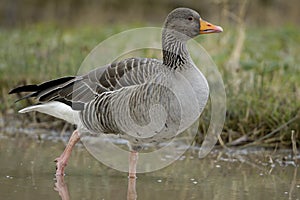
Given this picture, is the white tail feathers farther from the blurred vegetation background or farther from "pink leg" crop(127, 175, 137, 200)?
the blurred vegetation background

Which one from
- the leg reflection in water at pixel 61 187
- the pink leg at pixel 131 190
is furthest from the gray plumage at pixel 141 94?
the leg reflection in water at pixel 61 187

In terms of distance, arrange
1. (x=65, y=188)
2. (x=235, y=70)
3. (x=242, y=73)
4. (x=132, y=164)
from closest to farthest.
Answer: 1. (x=65, y=188)
2. (x=132, y=164)
3. (x=235, y=70)
4. (x=242, y=73)

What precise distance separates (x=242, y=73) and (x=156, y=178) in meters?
3.33

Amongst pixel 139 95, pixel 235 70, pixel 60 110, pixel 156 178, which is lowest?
pixel 156 178

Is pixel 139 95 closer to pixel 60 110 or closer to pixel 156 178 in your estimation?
pixel 156 178

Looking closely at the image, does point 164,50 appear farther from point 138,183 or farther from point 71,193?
point 71,193

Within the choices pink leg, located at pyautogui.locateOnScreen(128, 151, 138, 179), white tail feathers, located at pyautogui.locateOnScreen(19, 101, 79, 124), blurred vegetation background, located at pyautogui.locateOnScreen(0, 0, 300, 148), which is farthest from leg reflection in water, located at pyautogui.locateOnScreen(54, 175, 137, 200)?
blurred vegetation background, located at pyautogui.locateOnScreen(0, 0, 300, 148)

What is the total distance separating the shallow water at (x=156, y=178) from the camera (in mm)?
5648

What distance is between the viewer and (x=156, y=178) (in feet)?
20.9

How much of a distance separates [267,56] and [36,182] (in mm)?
6767

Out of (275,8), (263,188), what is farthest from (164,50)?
(275,8)

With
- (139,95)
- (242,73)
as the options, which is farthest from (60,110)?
(242,73)

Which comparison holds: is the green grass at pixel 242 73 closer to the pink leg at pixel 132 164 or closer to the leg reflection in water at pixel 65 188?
the pink leg at pixel 132 164

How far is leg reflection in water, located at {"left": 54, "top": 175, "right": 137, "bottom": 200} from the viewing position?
5.54 m
